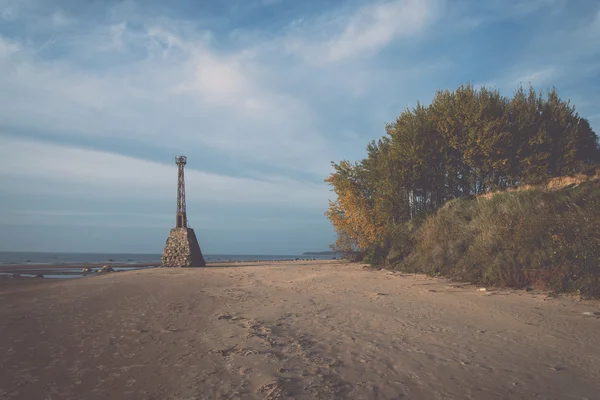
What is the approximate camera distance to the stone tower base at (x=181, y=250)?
98.4 ft

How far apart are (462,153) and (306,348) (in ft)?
65.4

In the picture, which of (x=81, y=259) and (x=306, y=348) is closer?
(x=306, y=348)

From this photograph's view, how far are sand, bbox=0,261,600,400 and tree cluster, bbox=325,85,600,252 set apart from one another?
41.9ft

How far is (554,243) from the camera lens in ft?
32.4

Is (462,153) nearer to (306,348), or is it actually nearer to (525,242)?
(525,242)

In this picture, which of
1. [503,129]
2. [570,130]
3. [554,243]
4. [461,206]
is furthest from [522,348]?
[570,130]

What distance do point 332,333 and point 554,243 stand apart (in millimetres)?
7617

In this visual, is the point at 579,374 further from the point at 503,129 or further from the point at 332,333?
the point at 503,129

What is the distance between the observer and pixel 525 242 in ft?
35.3

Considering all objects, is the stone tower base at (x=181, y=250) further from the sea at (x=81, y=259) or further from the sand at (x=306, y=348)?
the sea at (x=81, y=259)

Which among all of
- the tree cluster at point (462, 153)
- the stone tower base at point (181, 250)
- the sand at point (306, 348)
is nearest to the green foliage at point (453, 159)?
the tree cluster at point (462, 153)

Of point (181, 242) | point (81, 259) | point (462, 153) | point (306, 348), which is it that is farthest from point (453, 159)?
point (81, 259)

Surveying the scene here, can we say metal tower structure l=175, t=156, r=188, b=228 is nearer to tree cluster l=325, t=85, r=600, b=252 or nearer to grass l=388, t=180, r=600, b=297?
tree cluster l=325, t=85, r=600, b=252

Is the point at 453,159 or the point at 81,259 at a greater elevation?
the point at 453,159
